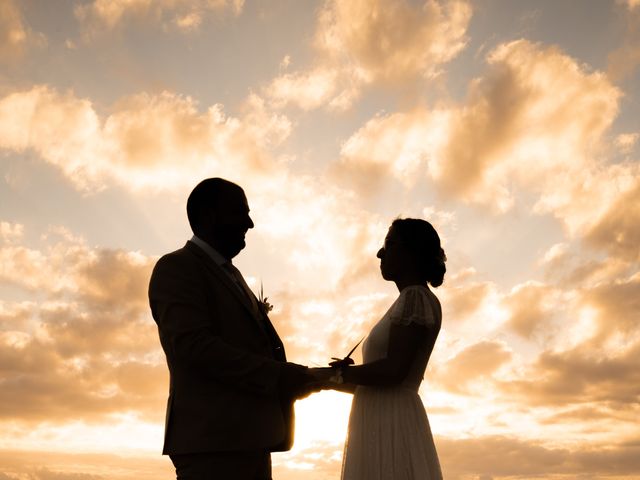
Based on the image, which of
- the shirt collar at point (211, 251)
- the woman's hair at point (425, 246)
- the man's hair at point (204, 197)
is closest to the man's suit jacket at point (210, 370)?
the shirt collar at point (211, 251)

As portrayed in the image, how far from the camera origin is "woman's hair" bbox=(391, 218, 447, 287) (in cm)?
648

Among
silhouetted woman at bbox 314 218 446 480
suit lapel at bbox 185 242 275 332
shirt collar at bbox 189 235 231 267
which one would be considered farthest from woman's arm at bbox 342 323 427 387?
shirt collar at bbox 189 235 231 267

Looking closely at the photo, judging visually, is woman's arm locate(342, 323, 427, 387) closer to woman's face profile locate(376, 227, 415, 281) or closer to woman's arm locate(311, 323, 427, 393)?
woman's arm locate(311, 323, 427, 393)

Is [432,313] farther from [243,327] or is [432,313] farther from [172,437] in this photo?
[172,437]

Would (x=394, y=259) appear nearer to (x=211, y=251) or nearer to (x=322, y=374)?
(x=322, y=374)

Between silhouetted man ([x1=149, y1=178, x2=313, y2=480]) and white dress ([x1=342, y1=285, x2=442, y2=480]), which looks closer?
silhouetted man ([x1=149, y1=178, x2=313, y2=480])

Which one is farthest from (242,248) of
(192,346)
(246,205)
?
(192,346)

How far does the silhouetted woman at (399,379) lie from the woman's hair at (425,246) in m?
0.01

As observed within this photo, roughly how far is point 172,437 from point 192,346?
0.77 metres

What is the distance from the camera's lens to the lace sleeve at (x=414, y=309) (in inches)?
233

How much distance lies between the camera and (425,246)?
6477 millimetres

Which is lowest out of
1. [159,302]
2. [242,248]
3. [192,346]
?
[192,346]

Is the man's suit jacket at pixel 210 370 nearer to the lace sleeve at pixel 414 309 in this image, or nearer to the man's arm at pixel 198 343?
the man's arm at pixel 198 343

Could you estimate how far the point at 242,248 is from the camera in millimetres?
5996
